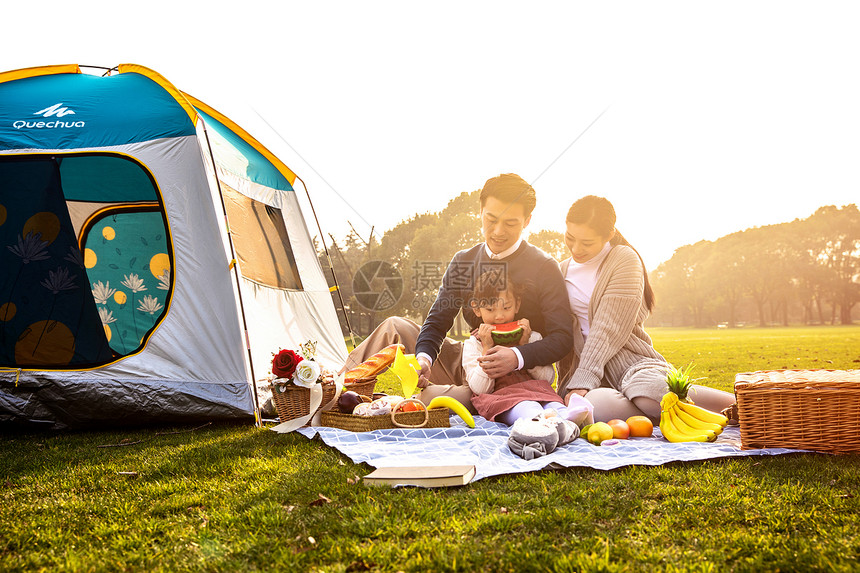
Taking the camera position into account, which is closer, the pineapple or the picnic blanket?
the picnic blanket

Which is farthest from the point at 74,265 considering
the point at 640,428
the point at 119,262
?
the point at 640,428

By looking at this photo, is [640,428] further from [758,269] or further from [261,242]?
[758,269]

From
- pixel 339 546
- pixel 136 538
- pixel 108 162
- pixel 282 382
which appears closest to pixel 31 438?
pixel 282 382

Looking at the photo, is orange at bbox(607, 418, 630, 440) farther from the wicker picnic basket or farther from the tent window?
the tent window

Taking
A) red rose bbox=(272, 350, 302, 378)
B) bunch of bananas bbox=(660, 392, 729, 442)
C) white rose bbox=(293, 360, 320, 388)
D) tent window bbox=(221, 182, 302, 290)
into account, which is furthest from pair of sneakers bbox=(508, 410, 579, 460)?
tent window bbox=(221, 182, 302, 290)

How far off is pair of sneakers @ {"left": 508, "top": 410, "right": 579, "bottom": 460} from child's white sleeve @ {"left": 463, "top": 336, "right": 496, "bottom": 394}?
77 centimetres

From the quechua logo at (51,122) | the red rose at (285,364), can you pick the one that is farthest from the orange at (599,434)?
the quechua logo at (51,122)

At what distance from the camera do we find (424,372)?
4.06 meters

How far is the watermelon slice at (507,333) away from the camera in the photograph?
379 centimetres

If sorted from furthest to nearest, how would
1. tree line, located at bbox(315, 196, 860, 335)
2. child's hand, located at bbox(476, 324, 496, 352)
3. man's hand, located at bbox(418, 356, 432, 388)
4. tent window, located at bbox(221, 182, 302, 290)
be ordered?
tree line, located at bbox(315, 196, 860, 335)
tent window, located at bbox(221, 182, 302, 290)
man's hand, located at bbox(418, 356, 432, 388)
child's hand, located at bbox(476, 324, 496, 352)

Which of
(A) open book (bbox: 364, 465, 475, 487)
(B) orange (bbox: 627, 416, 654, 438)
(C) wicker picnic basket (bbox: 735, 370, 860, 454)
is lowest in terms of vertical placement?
(B) orange (bbox: 627, 416, 654, 438)

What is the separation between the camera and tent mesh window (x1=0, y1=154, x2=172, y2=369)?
4.16 m

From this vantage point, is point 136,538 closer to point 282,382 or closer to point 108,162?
point 282,382

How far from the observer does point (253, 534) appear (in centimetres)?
192
